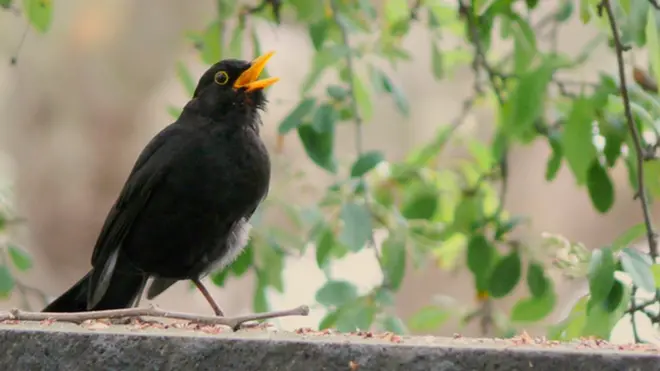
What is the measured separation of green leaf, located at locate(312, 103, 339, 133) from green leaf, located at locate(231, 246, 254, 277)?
0.57 m

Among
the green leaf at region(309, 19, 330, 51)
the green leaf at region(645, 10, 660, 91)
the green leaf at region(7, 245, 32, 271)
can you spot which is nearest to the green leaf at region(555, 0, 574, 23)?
the green leaf at region(309, 19, 330, 51)

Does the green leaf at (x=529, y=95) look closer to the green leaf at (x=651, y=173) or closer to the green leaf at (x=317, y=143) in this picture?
the green leaf at (x=651, y=173)

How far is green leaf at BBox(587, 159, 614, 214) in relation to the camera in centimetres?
320

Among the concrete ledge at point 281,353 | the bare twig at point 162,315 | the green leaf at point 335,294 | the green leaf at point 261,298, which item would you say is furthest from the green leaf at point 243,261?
the concrete ledge at point 281,353

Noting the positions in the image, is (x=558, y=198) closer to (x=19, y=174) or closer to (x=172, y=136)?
(x=19, y=174)

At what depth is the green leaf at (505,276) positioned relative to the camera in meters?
3.49

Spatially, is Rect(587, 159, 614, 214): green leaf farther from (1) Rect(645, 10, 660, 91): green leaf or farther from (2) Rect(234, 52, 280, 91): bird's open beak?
(2) Rect(234, 52, 280, 91): bird's open beak

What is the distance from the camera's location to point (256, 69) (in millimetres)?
3578

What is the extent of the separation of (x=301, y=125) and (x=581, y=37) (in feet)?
27.3

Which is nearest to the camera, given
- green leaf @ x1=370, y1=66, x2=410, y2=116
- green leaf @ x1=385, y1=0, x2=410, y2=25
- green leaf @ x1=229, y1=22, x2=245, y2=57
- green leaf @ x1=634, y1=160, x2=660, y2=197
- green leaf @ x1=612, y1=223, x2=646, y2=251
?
green leaf @ x1=612, y1=223, x2=646, y2=251

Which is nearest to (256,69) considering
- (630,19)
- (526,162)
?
(630,19)

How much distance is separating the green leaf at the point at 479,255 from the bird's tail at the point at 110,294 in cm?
106

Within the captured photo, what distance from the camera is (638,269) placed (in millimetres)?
2449

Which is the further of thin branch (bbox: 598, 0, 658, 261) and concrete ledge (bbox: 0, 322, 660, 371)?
thin branch (bbox: 598, 0, 658, 261)
